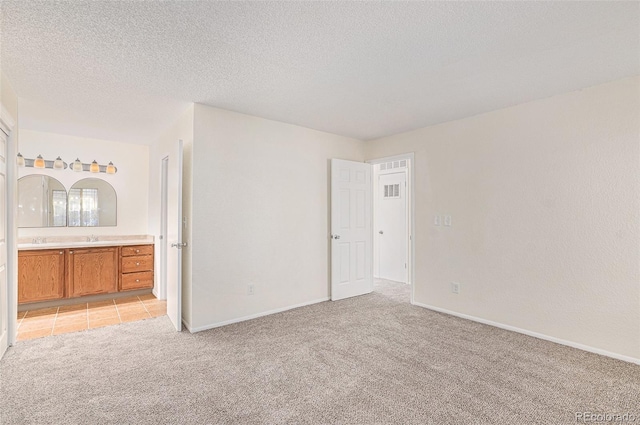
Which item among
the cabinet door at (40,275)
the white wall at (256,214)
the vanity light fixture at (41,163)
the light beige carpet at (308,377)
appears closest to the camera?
the light beige carpet at (308,377)

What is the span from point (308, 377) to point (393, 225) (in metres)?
3.97

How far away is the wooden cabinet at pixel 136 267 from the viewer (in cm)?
473

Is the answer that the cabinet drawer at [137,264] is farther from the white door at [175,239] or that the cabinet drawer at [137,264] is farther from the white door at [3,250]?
the white door at [3,250]

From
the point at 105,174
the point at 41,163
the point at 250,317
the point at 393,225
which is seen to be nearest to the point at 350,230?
the point at 393,225

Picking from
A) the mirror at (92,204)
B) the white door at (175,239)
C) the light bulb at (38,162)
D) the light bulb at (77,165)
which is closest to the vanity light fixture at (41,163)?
the light bulb at (38,162)

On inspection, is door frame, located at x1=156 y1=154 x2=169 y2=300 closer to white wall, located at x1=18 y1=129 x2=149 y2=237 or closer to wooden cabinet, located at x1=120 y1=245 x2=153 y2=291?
wooden cabinet, located at x1=120 y1=245 x2=153 y2=291

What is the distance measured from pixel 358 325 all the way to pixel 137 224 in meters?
4.15

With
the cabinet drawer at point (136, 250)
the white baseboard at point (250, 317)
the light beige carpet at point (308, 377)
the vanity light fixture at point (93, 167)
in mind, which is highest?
the vanity light fixture at point (93, 167)

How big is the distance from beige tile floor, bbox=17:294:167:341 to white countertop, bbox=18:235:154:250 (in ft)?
2.75

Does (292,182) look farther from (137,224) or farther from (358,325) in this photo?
(137,224)

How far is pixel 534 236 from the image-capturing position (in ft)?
10.7

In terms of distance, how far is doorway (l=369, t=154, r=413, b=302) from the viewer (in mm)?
5707

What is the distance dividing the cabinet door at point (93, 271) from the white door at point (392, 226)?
4.52m

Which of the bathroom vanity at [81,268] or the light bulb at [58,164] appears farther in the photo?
the light bulb at [58,164]
